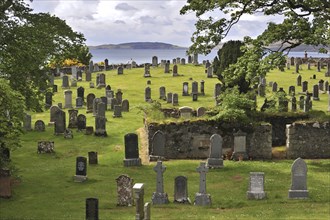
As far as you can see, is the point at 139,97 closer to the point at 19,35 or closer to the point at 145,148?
the point at 145,148

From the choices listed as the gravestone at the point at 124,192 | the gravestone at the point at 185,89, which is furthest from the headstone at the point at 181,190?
the gravestone at the point at 185,89

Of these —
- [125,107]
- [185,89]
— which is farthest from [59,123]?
[185,89]

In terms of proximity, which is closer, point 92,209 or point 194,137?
point 92,209

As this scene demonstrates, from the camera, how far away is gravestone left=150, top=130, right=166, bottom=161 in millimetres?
20656

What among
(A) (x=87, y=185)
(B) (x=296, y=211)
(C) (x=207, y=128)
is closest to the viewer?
(B) (x=296, y=211)

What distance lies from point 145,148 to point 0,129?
9916 millimetres

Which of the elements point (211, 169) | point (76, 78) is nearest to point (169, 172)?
point (211, 169)

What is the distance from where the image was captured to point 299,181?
1540 cm

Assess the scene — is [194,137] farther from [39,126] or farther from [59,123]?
[39,126]

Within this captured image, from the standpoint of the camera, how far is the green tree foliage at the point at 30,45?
18484 mm

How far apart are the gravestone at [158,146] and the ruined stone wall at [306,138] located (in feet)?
17.7

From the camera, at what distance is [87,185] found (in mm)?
17203

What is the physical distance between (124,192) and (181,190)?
5.51 feet

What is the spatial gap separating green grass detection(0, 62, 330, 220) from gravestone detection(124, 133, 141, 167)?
14.6 inches
